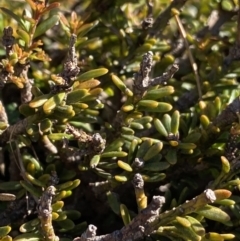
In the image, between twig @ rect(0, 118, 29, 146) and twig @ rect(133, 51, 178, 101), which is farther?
twig @ rect(0, 118, 29, 146)

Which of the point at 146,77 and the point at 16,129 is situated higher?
the point at 146,77

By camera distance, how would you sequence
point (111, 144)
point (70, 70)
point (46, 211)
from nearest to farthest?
1. point (46, 211)
2. point (70, 70)
3. point (111, 144)

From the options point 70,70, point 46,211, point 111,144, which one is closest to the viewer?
point 46,211

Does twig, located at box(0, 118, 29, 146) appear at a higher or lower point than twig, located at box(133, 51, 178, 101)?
lower

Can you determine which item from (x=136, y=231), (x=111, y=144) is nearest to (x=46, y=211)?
(x=136, y=231)

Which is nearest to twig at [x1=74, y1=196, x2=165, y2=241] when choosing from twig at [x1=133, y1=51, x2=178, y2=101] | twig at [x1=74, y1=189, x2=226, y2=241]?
twig at [x1=74, y1=189, x2=226, y2=241]

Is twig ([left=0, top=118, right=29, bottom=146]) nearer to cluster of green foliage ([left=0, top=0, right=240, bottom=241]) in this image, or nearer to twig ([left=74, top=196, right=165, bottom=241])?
cluster of green foliage ([left=0, top=0, right=240, bottom=241])

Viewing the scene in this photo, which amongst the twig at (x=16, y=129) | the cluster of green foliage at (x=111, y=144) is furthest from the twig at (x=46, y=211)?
the twig at (x=16, y=129)

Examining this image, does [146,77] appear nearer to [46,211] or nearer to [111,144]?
[111,144]
